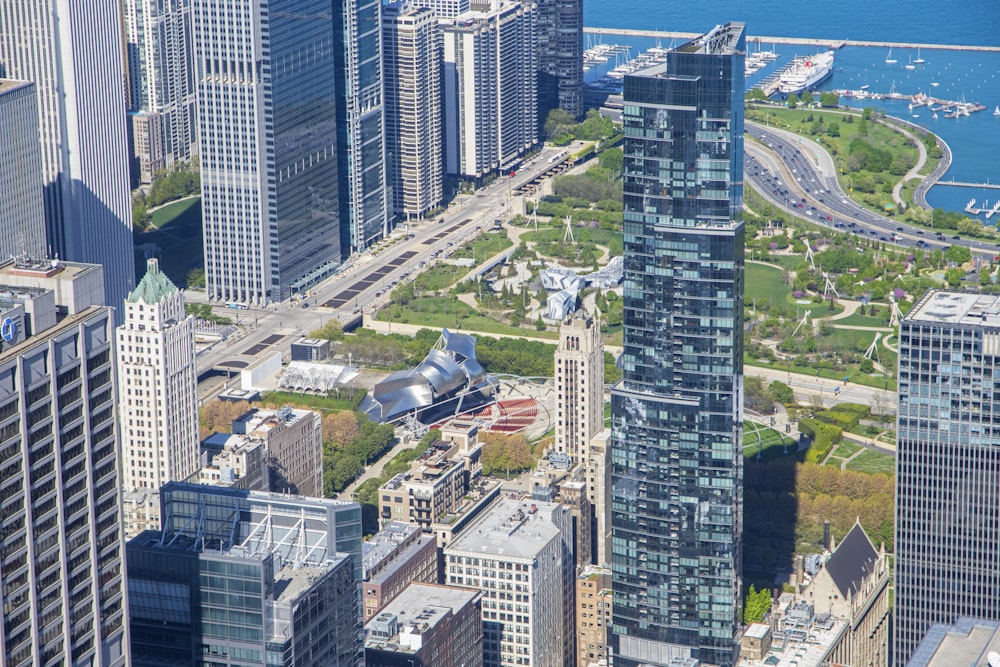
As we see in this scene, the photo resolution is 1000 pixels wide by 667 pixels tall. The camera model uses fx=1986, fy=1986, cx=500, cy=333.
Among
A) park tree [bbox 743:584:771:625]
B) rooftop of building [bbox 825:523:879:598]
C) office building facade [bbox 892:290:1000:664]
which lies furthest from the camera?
park tree [bbox 743:584:771:625]

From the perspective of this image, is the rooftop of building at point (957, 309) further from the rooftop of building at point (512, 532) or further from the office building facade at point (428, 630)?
the office building facade at point (428, 630)

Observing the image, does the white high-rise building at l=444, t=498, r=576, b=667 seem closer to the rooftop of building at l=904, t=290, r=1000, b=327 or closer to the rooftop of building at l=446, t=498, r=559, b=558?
the rooftop of building at l=446, t=498, r=559, b=558

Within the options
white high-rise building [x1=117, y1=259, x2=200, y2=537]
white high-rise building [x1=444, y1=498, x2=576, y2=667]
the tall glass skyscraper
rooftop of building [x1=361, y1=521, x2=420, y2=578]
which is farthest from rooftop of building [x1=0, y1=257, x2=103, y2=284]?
white high-rise building [x1=117, y1=259, x2=200, y2=537]

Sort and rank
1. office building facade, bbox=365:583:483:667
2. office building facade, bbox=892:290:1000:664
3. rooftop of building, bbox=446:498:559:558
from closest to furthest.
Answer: office building facade, bbox=365:583:483:667 → office building facade, bbox=892:290:1000:664 → rooftop of building, bbox=446:498:559:558

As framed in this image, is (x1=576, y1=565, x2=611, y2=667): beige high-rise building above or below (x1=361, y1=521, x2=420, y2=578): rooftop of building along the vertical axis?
below

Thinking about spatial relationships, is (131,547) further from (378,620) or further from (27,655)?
(378,620)

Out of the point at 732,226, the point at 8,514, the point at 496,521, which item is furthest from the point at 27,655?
the point at 496,521

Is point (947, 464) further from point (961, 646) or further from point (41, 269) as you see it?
point (41, 269)
